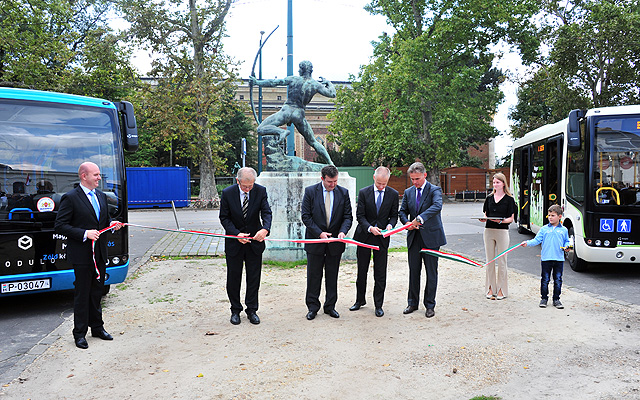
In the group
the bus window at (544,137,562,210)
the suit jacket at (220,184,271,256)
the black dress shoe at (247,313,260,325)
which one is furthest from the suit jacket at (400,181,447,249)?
the bus window at (544,137,562,210)

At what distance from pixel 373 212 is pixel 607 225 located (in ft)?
16.1

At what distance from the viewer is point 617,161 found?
914 centimetres

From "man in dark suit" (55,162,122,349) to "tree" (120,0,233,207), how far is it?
79.8ft

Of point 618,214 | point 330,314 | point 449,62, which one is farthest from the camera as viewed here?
point 449,62

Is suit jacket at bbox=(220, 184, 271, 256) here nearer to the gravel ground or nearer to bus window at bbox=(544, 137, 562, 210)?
the gravel ground

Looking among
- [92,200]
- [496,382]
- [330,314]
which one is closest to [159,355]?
[92,200]

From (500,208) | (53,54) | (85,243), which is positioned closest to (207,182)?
(53,54)

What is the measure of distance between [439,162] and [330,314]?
27.8 m

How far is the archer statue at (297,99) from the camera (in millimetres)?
10438

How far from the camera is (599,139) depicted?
9.31 meters

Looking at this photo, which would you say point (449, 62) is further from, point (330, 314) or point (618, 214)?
point (330, 314)

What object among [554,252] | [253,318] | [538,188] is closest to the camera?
[253,318]

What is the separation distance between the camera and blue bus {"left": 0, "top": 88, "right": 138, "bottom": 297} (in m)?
6.54

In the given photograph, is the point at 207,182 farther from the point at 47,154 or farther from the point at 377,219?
the point at 377,219
